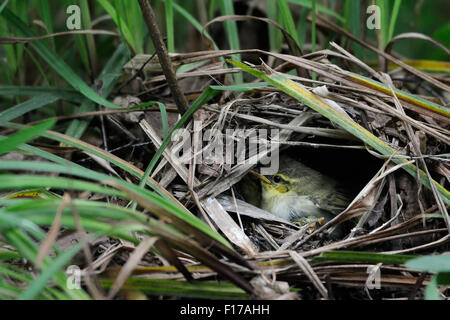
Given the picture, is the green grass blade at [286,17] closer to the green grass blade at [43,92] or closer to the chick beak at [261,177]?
the chick beak at [261,177]

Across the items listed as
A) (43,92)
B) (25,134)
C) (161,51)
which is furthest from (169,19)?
(25,134)

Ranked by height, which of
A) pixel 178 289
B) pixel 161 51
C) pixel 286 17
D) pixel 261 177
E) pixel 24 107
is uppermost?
pixel 286 17

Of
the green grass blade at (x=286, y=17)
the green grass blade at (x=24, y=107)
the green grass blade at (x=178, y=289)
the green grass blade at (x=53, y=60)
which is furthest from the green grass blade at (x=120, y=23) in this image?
the green grass blade at (x=178, y=289)

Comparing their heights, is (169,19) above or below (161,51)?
above

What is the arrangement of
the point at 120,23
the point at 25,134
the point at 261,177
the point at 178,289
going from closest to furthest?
the point at 25,134 → the point at 178,289 → the point at 120,23 → the point at 261,177

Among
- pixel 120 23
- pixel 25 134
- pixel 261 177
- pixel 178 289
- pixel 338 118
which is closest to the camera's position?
pixel 25 134

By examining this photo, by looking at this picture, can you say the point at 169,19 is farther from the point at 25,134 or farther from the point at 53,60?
the point at 25,134

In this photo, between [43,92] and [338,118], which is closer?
[338,118]

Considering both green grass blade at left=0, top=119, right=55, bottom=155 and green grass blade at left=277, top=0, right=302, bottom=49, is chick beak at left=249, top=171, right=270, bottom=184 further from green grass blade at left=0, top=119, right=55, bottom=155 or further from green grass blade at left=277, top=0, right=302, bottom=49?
green grass blade at left=0, top=119, right=55, bottom=155
